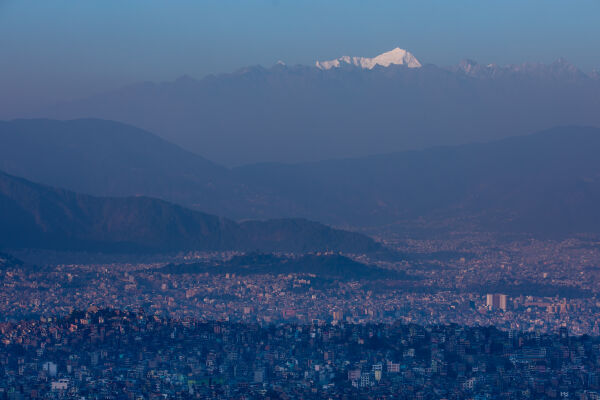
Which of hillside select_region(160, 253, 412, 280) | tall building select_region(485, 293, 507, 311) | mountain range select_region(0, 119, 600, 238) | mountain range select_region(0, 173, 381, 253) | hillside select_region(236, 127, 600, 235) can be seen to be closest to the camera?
tall building select_region(485, 293, 507, 311)

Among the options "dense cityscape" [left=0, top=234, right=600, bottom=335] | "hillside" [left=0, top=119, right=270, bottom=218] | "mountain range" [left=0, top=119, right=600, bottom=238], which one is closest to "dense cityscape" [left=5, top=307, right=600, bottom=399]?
"dense cityscape" [left=0, top=234, right=600, bottom=335]

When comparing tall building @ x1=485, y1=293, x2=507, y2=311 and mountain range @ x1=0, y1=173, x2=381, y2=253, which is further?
mountain range @ x1=0, y1=173, x2=381, y2=253

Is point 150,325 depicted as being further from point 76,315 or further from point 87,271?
point 87,271

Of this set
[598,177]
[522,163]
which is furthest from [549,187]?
[522,163]

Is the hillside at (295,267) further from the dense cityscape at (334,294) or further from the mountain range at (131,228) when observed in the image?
the mountain range at (131,228)

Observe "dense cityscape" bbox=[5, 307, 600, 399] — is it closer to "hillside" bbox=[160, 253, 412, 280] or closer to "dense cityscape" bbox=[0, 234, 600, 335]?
"dense cityscape" bbox=[0, 234, 600, 335]

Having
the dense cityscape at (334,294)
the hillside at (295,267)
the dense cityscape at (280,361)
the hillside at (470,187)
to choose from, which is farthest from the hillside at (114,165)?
the dense cityscape at (280,361)
